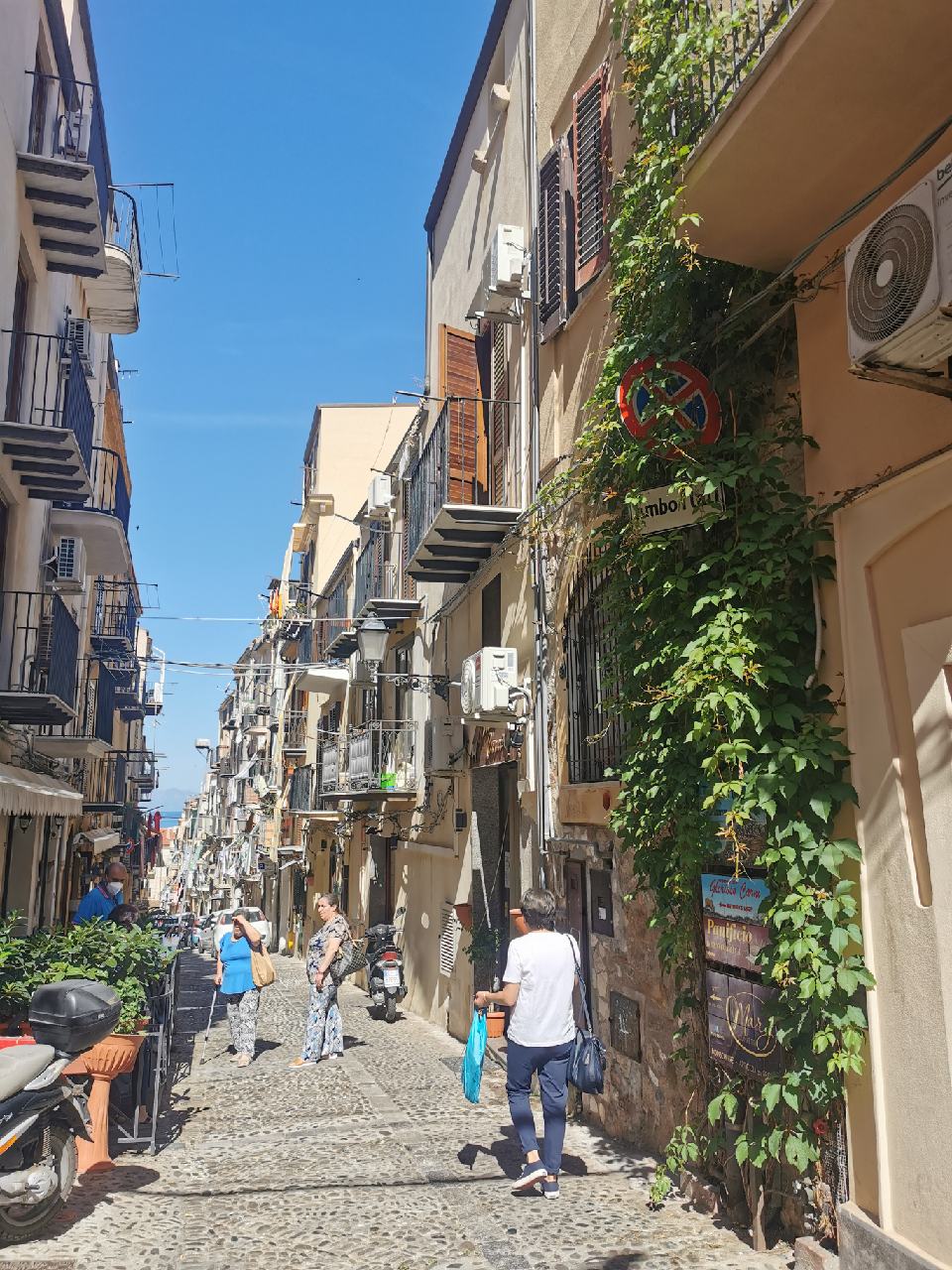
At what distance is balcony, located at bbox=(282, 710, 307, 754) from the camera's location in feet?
112

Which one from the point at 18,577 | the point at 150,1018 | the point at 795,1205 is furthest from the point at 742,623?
the point at 18,577

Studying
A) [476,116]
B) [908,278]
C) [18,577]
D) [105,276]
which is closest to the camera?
[908,278]

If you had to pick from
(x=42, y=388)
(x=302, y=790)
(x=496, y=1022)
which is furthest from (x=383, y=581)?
(x=496, y=1022)

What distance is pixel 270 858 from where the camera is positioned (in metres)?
39.2

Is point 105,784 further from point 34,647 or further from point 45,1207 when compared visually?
point 45,1207

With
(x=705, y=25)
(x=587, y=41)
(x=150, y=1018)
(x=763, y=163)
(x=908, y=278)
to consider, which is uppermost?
(x=587, y=41)

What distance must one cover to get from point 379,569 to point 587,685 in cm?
1239

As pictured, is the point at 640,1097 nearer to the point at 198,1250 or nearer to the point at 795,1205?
the point at 795,1205

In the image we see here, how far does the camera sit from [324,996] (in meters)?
10.5

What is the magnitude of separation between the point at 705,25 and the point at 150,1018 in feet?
24.0

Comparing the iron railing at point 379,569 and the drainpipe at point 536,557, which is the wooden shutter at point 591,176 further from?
the iron railing at point 379,569

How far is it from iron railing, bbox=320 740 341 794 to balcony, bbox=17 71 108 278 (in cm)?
1130

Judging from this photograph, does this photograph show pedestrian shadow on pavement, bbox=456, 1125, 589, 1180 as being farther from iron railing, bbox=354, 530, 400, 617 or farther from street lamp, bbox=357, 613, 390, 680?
iron railing, bbox=354, 530, 400, 617

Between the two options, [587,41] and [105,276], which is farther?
[105,276]
